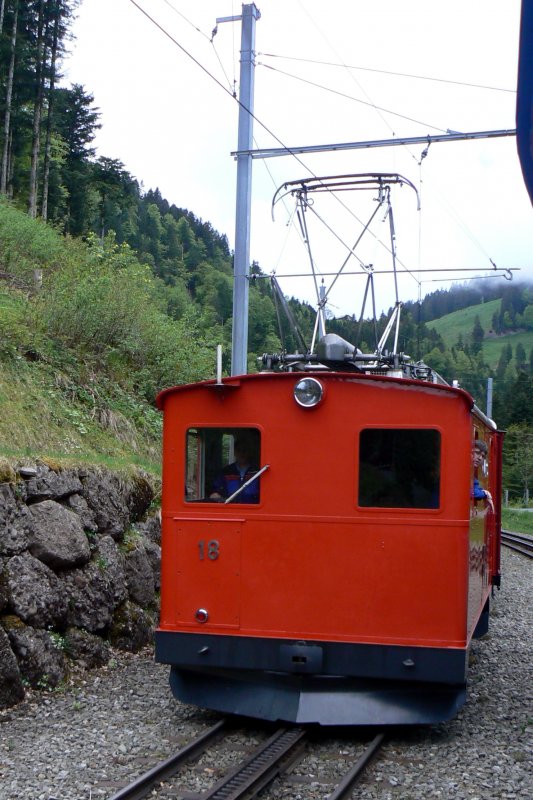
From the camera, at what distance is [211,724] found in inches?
261

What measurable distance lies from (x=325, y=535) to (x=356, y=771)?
5.51 ft

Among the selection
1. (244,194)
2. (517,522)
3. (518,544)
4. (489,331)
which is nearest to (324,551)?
(244,194)

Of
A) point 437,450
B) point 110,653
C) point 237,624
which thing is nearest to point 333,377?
point 437,450

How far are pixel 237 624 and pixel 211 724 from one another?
2.92ft

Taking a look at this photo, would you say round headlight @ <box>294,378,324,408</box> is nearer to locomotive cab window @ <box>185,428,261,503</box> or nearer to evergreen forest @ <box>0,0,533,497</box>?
locomotive cab window @ <box>185,428,261,503</box>

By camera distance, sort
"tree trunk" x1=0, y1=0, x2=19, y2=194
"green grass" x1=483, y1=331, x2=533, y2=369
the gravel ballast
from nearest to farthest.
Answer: the gravel ballast → "tree trunk" x1=0, y1=0, x2=19, y2=194 → "green grass" x1=483, y1=331, x2=533, y2=369

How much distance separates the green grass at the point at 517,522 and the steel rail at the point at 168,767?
84.2 ft

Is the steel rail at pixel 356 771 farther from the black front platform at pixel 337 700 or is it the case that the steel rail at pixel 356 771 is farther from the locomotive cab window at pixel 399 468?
the locomotive cab window at pixel 399 468

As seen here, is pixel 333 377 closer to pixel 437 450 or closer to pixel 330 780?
pixel 437 450

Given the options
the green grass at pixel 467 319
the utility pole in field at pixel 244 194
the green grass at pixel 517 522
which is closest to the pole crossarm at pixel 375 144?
the utility pole in field at pixel 244 194

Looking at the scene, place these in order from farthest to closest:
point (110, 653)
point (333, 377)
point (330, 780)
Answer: point (110, 653), point (333, 377), point (330, 780)

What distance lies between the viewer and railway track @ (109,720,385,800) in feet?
16.5

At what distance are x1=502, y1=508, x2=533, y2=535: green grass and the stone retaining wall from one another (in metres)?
23.6

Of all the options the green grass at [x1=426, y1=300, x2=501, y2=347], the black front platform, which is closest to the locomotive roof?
the black front platform
